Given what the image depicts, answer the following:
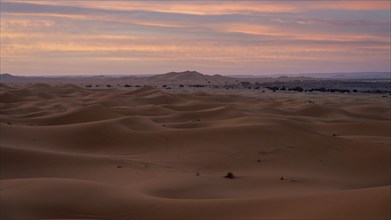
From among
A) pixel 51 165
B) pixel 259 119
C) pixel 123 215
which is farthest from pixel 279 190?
pixel 259 119

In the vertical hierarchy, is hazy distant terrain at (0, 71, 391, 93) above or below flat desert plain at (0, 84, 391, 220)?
above

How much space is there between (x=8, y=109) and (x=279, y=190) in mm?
25062

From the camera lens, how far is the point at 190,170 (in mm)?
14242

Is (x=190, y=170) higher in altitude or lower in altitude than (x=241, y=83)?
lower

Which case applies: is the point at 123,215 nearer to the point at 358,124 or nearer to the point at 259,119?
the point at 259,119

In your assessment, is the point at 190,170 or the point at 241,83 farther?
the point at 241,83

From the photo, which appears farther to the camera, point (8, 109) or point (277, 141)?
point (8, 109)

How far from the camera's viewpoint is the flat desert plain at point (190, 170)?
8.54 metres

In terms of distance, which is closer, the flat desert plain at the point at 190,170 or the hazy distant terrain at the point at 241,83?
the flat desert plain at the point at 190,170

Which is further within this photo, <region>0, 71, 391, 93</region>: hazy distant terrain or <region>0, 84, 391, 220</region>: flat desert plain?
<region>0, 71, 391, 93</region>: hazy distant terrain

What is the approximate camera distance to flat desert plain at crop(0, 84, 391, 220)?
28.0 ft

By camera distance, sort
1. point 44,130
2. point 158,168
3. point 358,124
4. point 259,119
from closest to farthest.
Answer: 1. point 158,168
2. point 44,130
3. point 259,119
4. point 358,124

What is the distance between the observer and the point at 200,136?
18.6 meters

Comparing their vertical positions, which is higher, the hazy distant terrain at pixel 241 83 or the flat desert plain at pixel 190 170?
the hazy distant terrain at pixel 241 83
